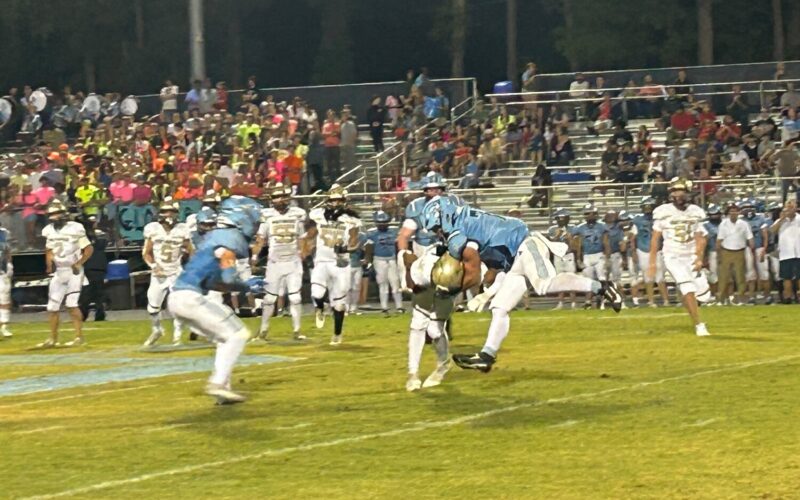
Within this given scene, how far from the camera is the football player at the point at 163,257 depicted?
20.8m

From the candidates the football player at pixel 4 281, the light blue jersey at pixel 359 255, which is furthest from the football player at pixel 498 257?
the light blue jersey at pixel 359 255

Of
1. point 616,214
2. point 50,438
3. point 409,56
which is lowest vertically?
point 50,438

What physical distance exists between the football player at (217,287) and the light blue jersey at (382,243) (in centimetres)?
→ 1279

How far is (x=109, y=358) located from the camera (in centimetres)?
1925

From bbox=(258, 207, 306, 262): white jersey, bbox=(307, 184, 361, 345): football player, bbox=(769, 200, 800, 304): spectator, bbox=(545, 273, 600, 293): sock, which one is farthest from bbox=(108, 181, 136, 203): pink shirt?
bbox=(545, 273, 600, 293): sock

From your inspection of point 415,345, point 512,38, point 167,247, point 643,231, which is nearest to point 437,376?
point 415,345

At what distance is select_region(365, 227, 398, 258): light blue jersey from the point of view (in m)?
26.2

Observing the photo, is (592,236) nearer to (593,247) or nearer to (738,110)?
(593,247)

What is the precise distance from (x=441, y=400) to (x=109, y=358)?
729 cm

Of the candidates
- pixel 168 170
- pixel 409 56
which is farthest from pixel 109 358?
pixel 409 56

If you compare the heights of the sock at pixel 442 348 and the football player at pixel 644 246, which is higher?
the football player at pixel 644 246

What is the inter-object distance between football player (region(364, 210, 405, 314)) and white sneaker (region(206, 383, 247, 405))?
12.3 m

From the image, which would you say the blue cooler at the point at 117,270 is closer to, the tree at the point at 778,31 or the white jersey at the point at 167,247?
the white jersey at the point at 167,247

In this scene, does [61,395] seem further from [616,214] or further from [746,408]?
[616,214]
